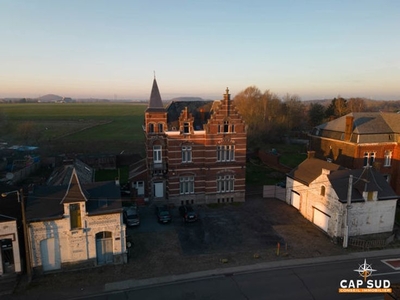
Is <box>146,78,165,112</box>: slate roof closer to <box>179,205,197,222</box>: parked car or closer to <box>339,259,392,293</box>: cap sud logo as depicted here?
<box>179,205,197,222</box>: parked car

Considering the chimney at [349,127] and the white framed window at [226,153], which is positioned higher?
the chimney at [349,127]

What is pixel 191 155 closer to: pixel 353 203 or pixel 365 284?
pixel 353 203

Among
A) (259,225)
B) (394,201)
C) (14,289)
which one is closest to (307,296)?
(259,225)

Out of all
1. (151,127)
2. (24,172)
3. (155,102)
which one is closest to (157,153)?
(151,127)

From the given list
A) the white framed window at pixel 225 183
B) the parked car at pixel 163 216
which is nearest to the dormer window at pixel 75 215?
the parked car at pixel 163 216

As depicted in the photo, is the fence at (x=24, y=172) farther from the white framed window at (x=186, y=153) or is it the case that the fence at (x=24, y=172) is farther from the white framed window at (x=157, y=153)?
the white framed window at (x=186, y=153)

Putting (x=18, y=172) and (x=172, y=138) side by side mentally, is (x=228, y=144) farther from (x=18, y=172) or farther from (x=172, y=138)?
(x=18, y=172)
